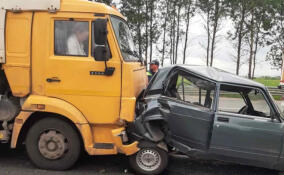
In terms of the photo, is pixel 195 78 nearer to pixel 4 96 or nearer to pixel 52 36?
pixel 52 36

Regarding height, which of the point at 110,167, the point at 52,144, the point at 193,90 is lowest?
the point at 110,167

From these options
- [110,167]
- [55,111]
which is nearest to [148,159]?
[110,167]

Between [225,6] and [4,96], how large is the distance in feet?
73.4

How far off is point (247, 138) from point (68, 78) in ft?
9.74

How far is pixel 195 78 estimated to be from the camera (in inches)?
177

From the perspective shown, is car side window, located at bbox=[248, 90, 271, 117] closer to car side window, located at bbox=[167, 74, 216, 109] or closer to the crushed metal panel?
car side window, located at bbox=[167, 74, 216, 109]

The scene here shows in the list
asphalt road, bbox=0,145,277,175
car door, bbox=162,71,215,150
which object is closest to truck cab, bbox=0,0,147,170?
asphalt road, bbox=0,145,277,175

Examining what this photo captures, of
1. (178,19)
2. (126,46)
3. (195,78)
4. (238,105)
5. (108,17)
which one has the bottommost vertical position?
(238,105)

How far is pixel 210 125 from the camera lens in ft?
13.8

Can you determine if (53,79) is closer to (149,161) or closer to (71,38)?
(71,38)

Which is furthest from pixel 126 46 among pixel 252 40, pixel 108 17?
pixel 252 40

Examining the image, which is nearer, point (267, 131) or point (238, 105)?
point (267, 131)

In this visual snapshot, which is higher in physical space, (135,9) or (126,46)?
(135,9)

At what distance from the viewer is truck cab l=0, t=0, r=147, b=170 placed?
13.7 ft
